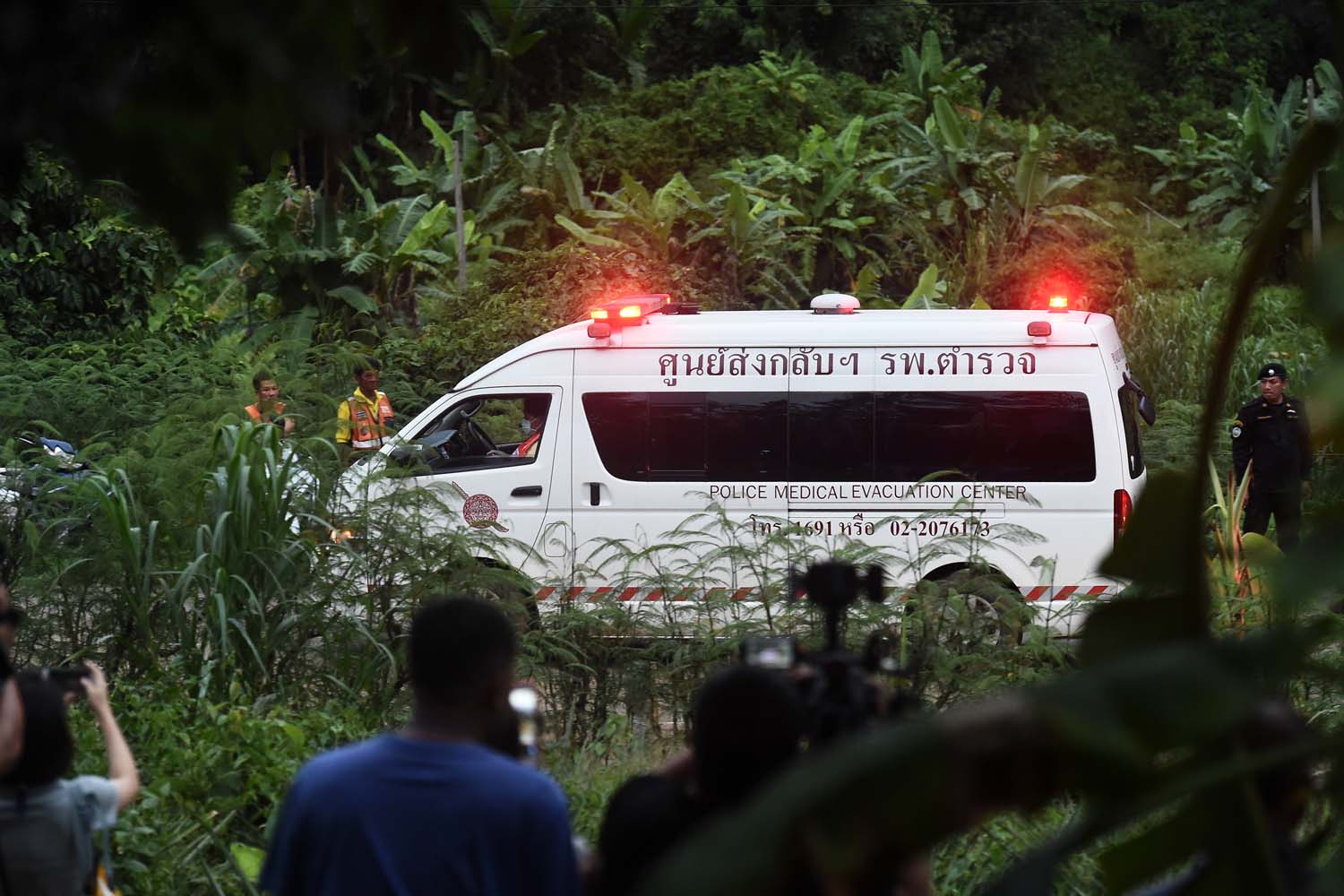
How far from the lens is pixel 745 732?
7.65 ft

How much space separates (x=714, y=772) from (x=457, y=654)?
1.48 feet

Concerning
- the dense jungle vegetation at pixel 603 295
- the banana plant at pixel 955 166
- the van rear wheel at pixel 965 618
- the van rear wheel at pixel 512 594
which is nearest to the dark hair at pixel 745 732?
the dense jungle vegetation at pixel 603 295

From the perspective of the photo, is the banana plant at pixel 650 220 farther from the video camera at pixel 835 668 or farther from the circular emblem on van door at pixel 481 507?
the video camera at pixel 835 668

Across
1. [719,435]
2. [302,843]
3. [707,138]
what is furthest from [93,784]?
[707,138]

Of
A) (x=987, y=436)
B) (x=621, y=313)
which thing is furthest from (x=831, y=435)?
(x=621, y=313)

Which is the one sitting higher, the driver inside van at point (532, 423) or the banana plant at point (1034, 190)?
the banana plant at point (1034, 190)

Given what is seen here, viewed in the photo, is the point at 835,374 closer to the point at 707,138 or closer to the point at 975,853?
the point at 975,853

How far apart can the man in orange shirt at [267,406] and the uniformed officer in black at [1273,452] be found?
634 cm

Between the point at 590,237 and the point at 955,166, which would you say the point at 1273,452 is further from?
the point at 955,166

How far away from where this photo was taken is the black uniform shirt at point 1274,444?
35.0ft

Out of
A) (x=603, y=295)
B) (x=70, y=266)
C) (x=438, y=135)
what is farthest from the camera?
(x=438, y=135)

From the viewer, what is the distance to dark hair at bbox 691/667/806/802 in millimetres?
2334

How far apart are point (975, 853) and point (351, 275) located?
45.2ft

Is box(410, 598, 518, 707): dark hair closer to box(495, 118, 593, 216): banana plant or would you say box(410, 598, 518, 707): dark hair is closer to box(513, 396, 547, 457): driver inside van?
box(513, 396, 547, 457): driver inside van
